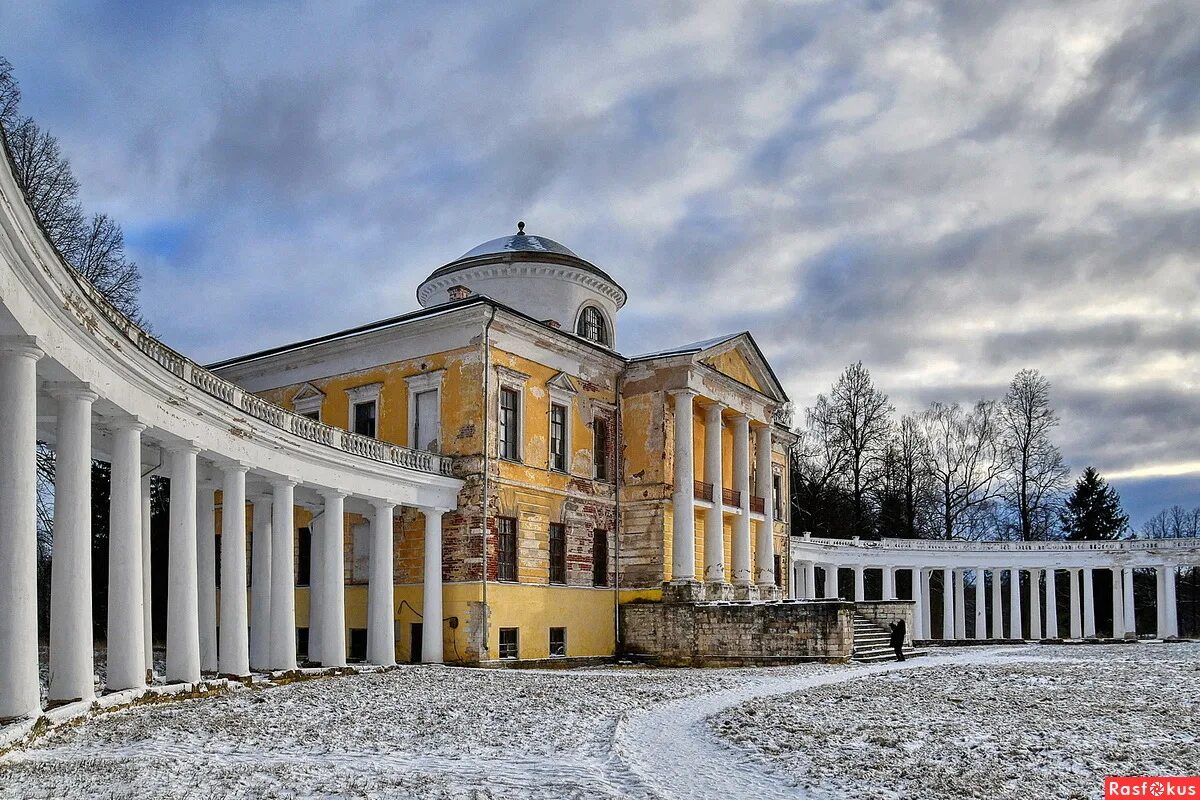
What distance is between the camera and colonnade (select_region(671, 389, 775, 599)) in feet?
104

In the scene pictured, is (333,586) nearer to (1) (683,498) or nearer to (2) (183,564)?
(2) (183,564)

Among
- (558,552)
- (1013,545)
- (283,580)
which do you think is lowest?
(1013,545)

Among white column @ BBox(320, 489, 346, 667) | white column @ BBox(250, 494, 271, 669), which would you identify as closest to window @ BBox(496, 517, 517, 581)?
white column @ BBox(320, 489, 346, 667)

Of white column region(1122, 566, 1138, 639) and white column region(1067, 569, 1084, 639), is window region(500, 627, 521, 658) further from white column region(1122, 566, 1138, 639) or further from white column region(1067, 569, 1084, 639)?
white column region(1122, 566, 1138, 639)

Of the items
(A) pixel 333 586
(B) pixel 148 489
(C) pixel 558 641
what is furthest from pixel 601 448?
(B) pixel 148 489

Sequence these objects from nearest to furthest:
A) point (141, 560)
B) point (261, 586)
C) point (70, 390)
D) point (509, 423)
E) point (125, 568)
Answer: point (70, 390)
point (125, 568)
point (141, 560)
point (261, 586)
point (509, 423)

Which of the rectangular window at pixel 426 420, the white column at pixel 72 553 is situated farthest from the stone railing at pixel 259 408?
the white column at pixel 72 553

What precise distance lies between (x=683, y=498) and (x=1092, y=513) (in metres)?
41.4

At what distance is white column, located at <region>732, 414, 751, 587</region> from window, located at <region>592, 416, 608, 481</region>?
17.2 feet

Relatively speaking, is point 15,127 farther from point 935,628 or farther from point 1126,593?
point 935,628

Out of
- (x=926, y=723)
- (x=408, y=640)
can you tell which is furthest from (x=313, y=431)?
(x=926, y=723)

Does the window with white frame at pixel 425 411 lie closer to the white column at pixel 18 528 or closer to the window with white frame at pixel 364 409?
the window with white frame at pixel 364 409

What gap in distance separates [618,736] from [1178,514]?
96.8 m

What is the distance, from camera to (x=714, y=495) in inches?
1325
